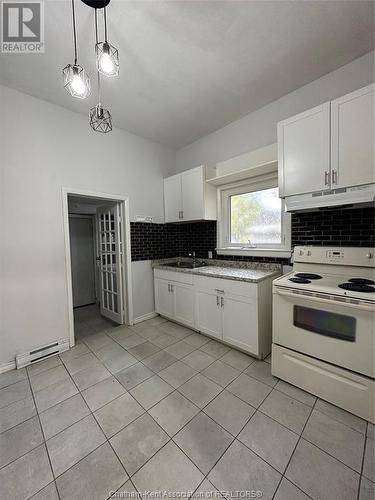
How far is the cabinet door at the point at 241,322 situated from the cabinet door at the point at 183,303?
0.54 metres

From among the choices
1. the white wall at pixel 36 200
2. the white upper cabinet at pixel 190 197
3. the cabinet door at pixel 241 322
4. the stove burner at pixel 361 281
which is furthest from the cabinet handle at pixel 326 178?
the white wall at pixel 36 200

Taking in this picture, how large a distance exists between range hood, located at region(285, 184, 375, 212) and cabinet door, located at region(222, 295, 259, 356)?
3.39 feet

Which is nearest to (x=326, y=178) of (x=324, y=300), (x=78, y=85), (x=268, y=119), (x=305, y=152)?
(x=305, y=152)

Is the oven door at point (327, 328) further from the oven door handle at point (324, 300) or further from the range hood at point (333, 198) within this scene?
the range hood at point (333, 198)

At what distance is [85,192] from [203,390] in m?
2.54

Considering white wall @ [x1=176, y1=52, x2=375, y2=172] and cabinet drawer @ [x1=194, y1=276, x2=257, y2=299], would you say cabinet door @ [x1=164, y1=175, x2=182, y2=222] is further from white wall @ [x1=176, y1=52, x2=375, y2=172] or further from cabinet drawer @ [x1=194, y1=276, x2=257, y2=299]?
cabinet drawer @ [x1=194, y1=276, x2=257, y2=299]

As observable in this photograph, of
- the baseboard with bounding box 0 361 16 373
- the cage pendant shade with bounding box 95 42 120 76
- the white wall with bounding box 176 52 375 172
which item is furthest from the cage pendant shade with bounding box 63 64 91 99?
the baseboard with bounding box 0 361 16 373

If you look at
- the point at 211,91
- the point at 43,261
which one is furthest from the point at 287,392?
the point at 211,91

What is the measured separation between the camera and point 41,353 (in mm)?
2193

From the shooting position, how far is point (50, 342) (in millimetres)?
2279

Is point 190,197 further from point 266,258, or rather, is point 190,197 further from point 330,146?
point 330,146

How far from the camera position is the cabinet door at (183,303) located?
2686 mm

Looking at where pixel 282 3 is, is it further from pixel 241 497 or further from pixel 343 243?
pixel 241 497

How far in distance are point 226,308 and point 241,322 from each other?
0.72ft
